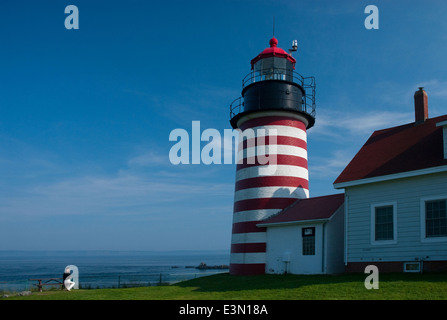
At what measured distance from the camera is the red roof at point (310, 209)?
21.4 m

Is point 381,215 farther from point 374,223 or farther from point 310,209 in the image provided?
point 310,209

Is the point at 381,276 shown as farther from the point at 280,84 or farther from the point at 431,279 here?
the point at 280,84

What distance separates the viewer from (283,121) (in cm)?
2495

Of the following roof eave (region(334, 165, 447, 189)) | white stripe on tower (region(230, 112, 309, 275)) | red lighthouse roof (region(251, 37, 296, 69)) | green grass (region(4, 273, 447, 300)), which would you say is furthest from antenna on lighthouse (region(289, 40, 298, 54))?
green grass (region(4, 273, 447, 300))

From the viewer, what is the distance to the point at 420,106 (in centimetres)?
2019

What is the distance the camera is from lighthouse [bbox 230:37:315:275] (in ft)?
80.6

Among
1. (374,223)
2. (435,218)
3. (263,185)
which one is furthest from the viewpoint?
(263,185)

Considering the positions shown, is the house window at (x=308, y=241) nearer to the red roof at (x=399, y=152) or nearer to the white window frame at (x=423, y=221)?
the red roof at (x=399, y=152)

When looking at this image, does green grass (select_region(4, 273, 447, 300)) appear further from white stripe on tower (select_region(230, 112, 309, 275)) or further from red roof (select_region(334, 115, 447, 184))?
white stripe on tower (select_region(230, 112, 309, 275))

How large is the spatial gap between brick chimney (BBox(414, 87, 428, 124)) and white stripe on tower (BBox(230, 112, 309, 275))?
21.9ft

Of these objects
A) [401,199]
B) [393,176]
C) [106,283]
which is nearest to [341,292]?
[401,199]

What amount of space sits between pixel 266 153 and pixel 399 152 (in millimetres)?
7533
